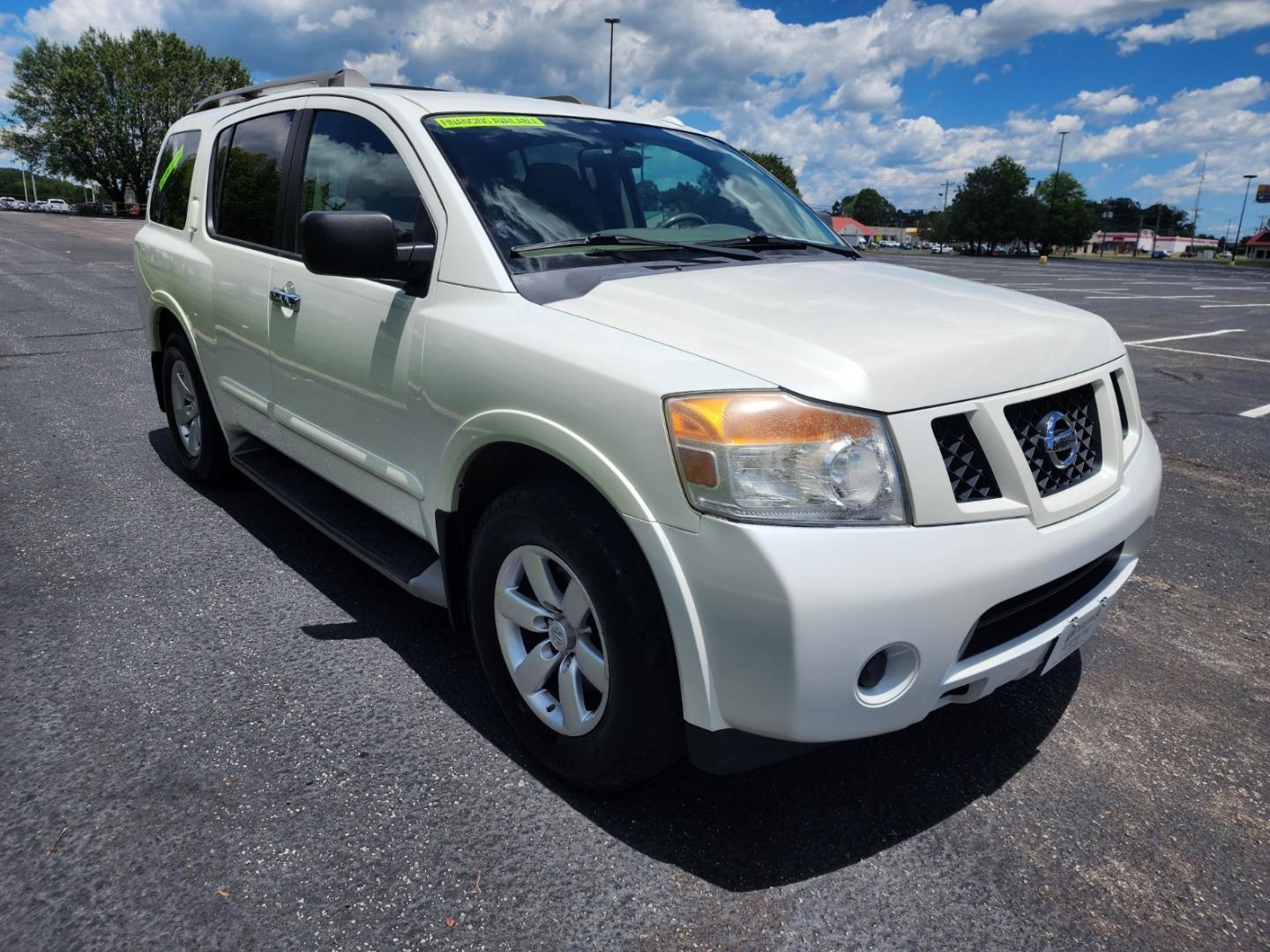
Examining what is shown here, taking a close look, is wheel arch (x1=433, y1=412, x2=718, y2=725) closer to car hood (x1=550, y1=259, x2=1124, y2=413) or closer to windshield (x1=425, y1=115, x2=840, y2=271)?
car hood (x1=550, y1=259, x2=1124, y2=413)

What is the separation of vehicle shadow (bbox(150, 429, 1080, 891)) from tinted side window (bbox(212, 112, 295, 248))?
5.46 ft

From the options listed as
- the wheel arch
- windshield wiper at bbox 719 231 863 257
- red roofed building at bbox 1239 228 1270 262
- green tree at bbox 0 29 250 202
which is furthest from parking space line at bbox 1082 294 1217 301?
red roofed building at bbox 1239 228 1270 262

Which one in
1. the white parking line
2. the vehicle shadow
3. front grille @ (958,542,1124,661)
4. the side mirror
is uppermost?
the side mirror

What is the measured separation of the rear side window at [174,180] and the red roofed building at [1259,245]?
154122 millimetres

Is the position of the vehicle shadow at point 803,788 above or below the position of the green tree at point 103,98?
below

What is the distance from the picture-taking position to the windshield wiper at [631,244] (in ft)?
8.79

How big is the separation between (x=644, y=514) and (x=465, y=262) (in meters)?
1.05

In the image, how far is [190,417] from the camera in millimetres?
4746

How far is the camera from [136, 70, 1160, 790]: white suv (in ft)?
6.10

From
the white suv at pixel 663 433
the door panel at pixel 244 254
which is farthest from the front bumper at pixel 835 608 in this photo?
the door panel at pixel 244 254

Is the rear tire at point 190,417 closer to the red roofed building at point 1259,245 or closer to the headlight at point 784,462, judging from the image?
the headlight at point 784,462

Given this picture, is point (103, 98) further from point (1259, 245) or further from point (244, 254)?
point (1259, 245)

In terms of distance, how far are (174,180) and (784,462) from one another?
4.16 m

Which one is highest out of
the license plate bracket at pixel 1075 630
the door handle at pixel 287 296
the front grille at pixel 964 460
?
the door handle at pixel 287 296
